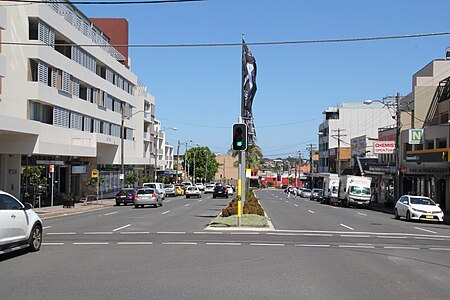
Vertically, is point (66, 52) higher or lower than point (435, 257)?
higher

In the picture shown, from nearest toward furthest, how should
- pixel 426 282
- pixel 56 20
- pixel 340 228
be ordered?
pixel 426 282
pixel 340 228
pixel 56 20

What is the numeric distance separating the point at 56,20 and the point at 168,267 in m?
34.6

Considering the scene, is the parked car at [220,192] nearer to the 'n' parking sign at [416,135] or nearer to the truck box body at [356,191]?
the truck box body at [356,191]

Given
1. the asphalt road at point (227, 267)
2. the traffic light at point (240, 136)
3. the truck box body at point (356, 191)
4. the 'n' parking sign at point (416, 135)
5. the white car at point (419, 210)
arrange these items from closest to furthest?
the asphalt road at point (227, 267)
the traffic light at point (240, 136)
the white car at point (419, 210)
the 'n' parking sign at point (416, 135)
the truck box body at point (356, 191)

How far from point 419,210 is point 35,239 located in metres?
22.1

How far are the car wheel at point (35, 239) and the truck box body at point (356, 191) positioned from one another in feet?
126

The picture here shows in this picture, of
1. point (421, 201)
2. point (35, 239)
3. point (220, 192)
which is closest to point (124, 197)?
point (220, 192)

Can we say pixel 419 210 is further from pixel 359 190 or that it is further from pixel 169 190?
pixel 169 190

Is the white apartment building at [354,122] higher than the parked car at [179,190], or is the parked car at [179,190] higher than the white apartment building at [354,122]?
the white apartment building at [354,122]

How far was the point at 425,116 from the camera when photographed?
5062 cm

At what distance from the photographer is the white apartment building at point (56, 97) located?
37594mm

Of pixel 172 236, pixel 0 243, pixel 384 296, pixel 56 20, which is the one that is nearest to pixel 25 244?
pixel 0 243

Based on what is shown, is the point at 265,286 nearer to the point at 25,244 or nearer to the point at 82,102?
the point at 25,244

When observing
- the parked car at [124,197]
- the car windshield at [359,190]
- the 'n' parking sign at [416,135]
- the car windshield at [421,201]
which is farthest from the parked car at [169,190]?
the car windshield at [421,201]
